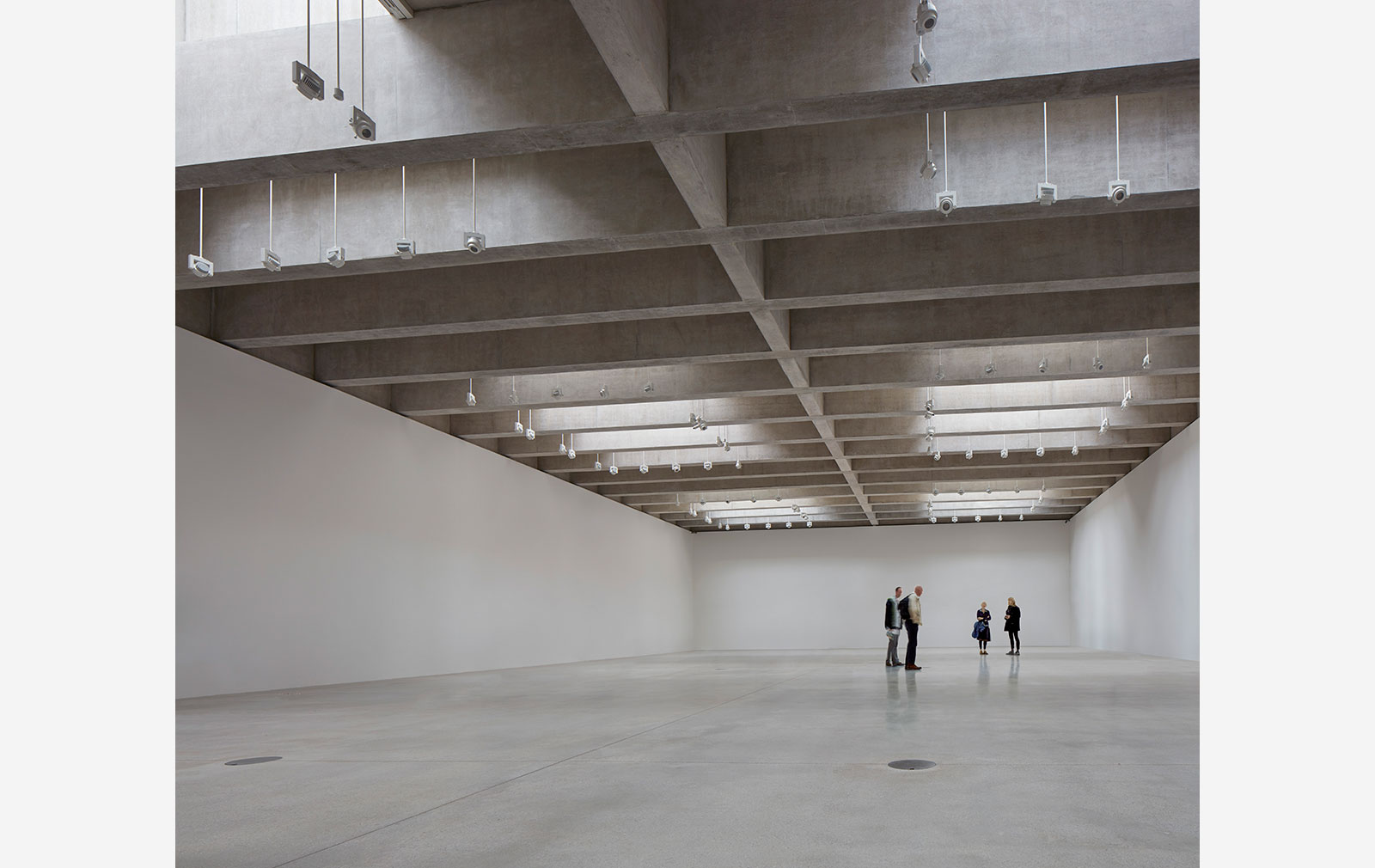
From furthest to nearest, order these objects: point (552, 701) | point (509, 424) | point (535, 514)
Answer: point (535, 514)
point (509, 424)
point (552, 701)

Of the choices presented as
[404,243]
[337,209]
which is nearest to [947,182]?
[404,243]

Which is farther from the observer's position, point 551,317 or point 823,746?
point 551,317

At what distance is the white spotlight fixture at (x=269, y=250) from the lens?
36.5 ft

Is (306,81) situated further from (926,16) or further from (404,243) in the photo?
(926,16)

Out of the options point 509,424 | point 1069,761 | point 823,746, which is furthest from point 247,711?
point 509,424

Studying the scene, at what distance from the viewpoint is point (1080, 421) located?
74.5 ft

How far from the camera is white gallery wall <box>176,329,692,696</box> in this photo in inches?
619

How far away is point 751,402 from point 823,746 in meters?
14.0

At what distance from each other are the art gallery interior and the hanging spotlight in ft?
0.08

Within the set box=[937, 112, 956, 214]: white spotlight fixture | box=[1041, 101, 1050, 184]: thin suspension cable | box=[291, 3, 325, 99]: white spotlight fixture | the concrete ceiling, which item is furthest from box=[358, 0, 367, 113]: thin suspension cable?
box=[1041, 101, 1050, 184]: thin suspension cable

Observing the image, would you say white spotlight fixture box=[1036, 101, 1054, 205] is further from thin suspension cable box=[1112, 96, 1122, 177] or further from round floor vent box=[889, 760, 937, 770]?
round floor vent box=[889, 760, 937, 770]

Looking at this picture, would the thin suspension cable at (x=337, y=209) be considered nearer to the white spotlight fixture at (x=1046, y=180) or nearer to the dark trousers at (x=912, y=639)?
the white spotlight fixture at (x=1046, y=180)
